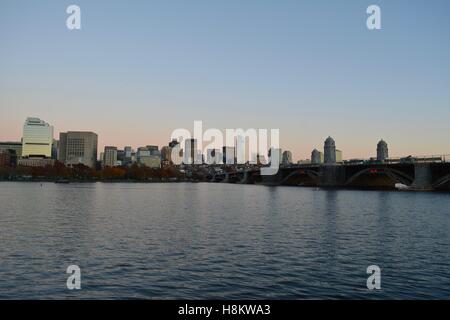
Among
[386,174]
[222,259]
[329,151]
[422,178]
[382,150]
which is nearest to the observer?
[222,259]

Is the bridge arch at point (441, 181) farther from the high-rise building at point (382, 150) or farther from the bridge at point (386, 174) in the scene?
the high-rise building at point (382, 150)

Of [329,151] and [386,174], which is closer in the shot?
[386,174]

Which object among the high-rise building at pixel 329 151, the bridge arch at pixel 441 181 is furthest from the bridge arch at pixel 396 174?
the high-rise building at pixel 329 151

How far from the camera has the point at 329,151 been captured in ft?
593

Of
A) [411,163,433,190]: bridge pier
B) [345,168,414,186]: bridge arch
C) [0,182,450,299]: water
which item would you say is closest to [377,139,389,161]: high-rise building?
[345,168,414,186]: bridge arch

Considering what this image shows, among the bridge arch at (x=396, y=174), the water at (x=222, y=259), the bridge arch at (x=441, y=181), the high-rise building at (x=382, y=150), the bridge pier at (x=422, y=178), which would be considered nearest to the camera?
the water at (x=222, y=259)

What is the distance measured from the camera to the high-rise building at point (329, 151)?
178375 mm

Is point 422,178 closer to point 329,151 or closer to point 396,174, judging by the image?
point 396,174

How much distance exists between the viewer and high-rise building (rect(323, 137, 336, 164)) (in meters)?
178

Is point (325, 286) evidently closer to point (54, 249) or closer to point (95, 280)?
point (95, 280)

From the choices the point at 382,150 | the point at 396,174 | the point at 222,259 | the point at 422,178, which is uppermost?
the point at 382,150

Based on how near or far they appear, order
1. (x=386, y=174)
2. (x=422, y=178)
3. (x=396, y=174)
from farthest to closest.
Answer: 1. (x=386, y=174)
2. (x=396, y=174)
3. (x=422, y=178)

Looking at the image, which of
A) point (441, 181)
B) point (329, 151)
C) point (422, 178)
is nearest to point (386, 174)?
point (422, 178)
